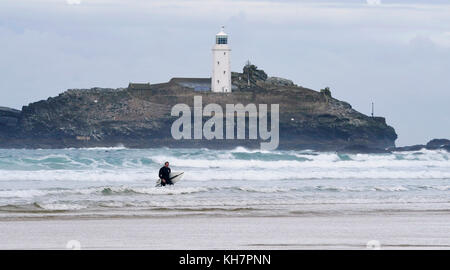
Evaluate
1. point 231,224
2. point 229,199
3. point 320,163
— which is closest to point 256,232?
point 231,224

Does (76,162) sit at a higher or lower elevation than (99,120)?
lower

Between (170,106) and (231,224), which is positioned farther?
(170,106)

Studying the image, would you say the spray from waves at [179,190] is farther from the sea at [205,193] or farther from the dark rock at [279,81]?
the dark rock at [279,81]

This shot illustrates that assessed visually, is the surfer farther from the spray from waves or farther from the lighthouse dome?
the lighthouse dome

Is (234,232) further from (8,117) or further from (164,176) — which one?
(8,117)

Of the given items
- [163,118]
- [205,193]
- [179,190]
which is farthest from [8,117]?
[205,193]

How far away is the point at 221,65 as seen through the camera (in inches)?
3533

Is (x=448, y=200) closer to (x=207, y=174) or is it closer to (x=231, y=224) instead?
(x=231, y=224)

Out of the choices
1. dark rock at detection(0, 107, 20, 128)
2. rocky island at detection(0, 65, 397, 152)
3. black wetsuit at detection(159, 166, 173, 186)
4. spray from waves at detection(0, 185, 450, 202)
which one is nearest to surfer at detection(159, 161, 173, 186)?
black wetsuit at detection(159, 166, 173, 186)

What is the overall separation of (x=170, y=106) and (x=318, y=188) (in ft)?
256

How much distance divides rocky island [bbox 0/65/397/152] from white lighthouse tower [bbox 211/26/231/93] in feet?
6.41

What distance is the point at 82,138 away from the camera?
10056 centimetres

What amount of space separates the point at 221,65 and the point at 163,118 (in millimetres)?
12724

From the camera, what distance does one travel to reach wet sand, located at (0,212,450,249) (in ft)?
34.4
